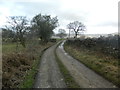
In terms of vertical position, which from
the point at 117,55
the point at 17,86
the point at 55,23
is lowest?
the point at 17,86

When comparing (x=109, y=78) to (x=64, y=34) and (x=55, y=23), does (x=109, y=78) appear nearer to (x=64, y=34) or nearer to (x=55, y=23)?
(x=55, y=23)

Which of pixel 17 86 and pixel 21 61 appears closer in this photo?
pixel 17 86

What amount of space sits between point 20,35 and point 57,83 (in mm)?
39346

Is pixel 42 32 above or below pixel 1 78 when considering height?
above

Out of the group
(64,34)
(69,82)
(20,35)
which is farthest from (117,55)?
(64,34)

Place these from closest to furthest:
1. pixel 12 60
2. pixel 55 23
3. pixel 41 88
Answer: pixel 41 88, pixel 12 60, pixel 55 23

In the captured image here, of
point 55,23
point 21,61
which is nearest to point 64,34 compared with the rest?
point 55,23

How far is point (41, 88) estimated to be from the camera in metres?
11.4

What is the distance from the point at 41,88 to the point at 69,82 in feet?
6.78

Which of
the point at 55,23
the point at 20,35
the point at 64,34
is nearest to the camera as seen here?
the point at 20,35

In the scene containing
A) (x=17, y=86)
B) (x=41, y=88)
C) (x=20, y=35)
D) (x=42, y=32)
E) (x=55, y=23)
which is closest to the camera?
(x=41, y=88)

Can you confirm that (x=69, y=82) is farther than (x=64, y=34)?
No

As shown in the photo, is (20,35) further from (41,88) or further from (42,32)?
(41,88)

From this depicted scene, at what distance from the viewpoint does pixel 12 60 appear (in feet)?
61.2
